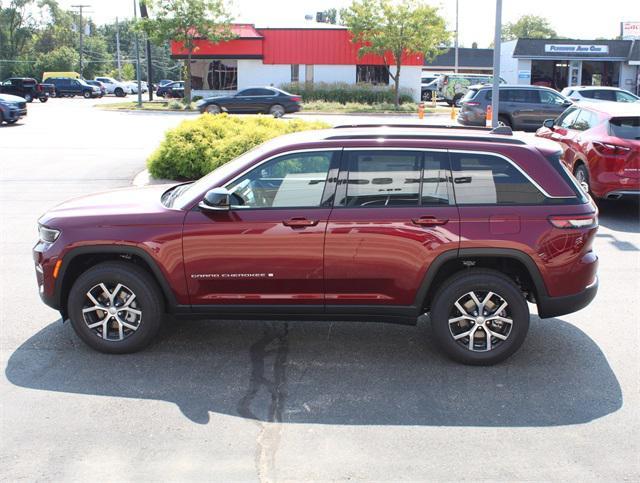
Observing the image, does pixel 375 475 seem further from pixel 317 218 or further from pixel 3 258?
pixel 3 258

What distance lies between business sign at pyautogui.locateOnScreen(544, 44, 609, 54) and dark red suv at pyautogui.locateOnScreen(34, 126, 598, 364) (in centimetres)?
5044

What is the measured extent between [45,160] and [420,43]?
29578 mm

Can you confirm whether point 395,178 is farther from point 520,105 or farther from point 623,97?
point 623,97

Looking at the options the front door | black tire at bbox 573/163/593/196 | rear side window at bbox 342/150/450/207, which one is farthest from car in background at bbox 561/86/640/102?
the front door

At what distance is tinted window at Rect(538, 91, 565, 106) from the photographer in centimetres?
2520

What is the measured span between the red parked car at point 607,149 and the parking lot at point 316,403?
423cm

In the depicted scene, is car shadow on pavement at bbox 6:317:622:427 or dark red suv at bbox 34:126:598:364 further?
dark red suv at bbox 34:126:598:364

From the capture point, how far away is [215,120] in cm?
1537

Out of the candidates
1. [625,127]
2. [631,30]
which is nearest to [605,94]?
[625,127]

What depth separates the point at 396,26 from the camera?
4288cm

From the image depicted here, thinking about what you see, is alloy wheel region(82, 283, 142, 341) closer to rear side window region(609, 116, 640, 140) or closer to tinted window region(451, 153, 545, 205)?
tinted window region(451, 153, 545, 205)

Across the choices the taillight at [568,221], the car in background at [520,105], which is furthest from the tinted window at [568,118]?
the car in background at [520,105]

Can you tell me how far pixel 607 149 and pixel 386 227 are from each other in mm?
6996

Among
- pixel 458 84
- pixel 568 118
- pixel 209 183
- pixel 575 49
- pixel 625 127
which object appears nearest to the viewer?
pixel 209 183
